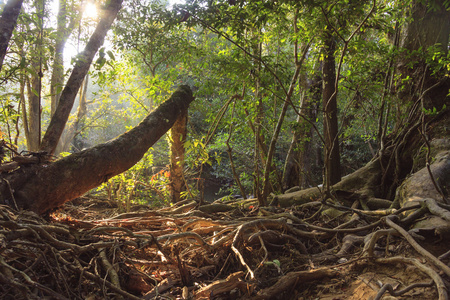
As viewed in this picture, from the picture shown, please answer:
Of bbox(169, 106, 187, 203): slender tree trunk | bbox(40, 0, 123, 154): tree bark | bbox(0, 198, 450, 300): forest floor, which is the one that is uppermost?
bbox(40, 0, 123, 154): tree bark

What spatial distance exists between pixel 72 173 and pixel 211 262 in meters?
1.95

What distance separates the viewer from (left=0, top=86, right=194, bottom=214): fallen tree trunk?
2.80 m

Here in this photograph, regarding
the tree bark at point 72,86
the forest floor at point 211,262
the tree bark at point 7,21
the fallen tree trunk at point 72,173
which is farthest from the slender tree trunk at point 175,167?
the tree bark at point 7,21

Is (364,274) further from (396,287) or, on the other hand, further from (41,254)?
(41,254)

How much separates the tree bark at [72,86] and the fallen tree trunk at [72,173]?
0.77m

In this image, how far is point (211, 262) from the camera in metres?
2.53

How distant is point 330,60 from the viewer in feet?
16.0

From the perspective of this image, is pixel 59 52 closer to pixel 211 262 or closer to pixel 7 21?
pixel 7 21

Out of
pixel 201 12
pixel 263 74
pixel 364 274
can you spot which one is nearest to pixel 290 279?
pixel 364 274

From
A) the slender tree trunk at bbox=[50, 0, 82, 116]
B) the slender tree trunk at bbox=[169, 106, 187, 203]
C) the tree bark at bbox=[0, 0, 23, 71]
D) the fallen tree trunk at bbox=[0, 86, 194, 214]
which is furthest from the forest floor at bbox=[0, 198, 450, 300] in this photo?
the slender tree trunk at bbox=[169, 106, 187, 203]

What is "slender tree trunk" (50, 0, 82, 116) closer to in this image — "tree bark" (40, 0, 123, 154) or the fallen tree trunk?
"tree bark" (40, 0, 123, 154)

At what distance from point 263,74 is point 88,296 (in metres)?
3.15

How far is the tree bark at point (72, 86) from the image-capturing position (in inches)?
153

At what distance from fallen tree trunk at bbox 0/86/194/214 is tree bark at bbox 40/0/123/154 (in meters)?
0.77
